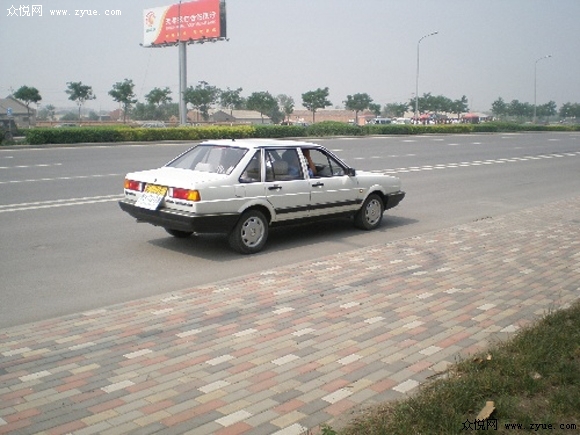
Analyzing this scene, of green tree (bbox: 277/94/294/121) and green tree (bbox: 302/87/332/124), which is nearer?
green tree (bbox: 302/87/332/124)

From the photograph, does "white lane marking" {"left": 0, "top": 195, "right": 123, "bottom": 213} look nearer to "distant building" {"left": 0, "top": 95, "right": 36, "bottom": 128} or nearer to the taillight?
the taillight

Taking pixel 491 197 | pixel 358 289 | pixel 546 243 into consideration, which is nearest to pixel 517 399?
pixel 358 289

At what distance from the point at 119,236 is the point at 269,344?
500cm

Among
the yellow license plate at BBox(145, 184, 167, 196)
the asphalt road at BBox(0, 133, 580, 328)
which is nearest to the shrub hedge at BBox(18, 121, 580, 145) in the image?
the asphalt road at BBox(0, 133, 580, 328)

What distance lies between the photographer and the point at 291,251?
8.80 m

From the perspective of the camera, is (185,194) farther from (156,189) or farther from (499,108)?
(499,108)

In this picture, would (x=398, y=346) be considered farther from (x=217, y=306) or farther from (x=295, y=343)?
(x=217, y=306)

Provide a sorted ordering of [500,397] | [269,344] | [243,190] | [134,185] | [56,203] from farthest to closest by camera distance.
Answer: [56,203], [134,185], [243,190], [269,344], [500,397]

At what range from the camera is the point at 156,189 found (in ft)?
27.2

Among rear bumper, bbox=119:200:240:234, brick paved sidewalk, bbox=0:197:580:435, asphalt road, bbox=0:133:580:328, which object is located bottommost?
brick paved sidewalk, bbox=0:197:580:435

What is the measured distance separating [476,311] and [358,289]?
4.09 feet

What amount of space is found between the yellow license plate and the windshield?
2.18ft

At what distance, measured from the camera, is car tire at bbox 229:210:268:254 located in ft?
27.2

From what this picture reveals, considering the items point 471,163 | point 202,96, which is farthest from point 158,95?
point 471,163
